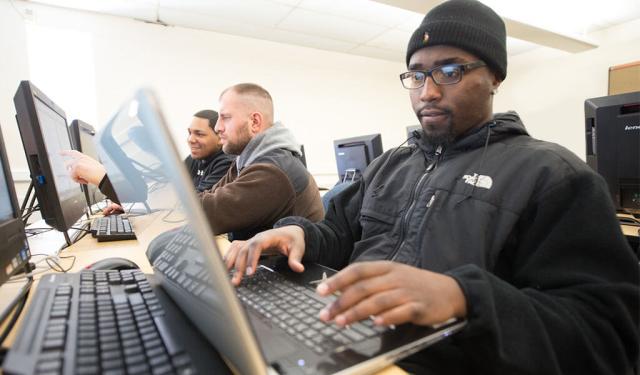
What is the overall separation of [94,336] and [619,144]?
1.74 m

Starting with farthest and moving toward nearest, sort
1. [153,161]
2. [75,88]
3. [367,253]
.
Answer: [75,88], [367,253], [153,161]

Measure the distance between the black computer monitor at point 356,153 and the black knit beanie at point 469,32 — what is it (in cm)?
151

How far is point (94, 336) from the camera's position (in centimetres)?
39

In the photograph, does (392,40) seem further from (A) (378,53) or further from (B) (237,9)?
(B) (237,9)

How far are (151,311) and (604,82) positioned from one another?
577 cm

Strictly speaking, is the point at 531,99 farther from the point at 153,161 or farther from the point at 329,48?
the point at 153,161

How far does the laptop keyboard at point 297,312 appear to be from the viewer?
1.41 feet

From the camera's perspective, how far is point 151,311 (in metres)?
0.50

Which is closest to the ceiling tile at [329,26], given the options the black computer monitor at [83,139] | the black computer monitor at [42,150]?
the black computer monitor at [83,139]

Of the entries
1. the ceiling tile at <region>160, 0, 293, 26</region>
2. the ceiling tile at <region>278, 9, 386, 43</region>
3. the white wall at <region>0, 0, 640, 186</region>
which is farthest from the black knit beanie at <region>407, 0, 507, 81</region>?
the ceiling tile at <region>278, 9, 386, 43</region>

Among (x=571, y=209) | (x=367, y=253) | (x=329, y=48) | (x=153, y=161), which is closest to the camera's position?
(x=153, y=161)

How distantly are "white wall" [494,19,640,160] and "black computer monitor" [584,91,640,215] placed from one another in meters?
3.62

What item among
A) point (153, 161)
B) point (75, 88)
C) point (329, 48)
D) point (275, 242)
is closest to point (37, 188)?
point (275, 242)

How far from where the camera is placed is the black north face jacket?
499mm
